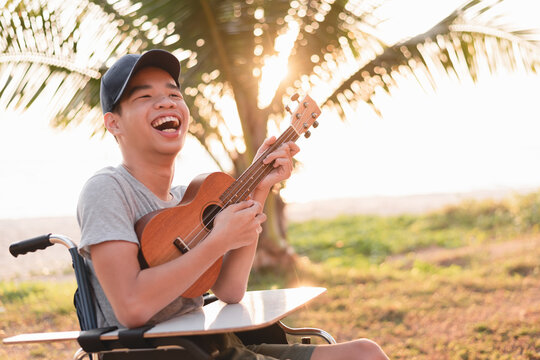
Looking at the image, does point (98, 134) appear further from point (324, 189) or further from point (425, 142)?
point (425, 142)

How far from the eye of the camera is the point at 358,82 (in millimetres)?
5188

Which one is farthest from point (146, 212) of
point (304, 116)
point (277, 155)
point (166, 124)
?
point (304, 116)

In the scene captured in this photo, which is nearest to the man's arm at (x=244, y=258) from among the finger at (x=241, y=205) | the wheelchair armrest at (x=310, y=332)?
the finger at (x=241, y=205)

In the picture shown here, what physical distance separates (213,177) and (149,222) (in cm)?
35

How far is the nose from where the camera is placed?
187 cm

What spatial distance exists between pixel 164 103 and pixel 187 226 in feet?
1.38

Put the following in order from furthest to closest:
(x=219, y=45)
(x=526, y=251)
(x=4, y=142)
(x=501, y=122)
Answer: (x=501, y=122) → (x=4, y=142) → (x=526, y=251) → (x=219, y=45)

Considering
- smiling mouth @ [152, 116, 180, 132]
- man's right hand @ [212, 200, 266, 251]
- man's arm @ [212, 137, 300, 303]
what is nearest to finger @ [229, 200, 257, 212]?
man's right hand @ [212, 200, 266, 251]

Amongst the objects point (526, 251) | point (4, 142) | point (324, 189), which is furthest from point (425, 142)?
point (526, 251)

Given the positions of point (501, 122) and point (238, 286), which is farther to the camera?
point (501, 122)

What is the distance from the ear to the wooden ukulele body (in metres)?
0.31

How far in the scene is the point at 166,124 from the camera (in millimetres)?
1907

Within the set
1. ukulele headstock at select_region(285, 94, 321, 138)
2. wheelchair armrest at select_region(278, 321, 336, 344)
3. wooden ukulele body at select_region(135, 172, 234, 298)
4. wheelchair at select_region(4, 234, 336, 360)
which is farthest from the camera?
ukulele headstock at select_region(285, 94, 321, 138)

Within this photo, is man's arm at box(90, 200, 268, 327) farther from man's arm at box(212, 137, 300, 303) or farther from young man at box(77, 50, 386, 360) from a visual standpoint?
man's arm at box(212, 137, 300, 303)
